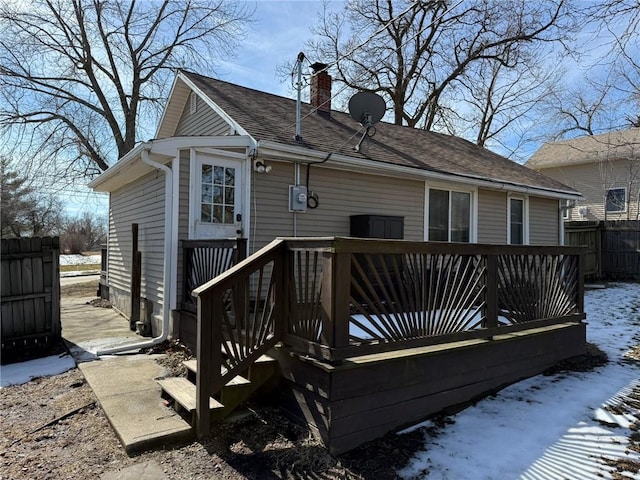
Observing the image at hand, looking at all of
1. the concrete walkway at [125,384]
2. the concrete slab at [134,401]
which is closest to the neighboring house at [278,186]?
the concrete walkway at [125,384]

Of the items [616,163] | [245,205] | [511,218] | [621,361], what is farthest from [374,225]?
[616,163]

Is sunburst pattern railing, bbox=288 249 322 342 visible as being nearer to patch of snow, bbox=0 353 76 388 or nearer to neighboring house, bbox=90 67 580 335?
neighboring house, bbox=90 67 580 335

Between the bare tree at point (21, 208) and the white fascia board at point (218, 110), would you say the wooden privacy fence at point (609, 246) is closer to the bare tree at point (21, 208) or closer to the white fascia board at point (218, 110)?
the white fascia board at point (218, 110)

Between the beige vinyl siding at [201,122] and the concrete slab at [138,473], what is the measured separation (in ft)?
16.9

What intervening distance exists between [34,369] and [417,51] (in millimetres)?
19225

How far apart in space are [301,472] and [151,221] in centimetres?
499

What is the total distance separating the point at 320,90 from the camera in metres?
9.41

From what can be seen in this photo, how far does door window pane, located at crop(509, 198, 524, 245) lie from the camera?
9578 mm

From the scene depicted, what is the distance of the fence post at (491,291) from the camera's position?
4.14 m

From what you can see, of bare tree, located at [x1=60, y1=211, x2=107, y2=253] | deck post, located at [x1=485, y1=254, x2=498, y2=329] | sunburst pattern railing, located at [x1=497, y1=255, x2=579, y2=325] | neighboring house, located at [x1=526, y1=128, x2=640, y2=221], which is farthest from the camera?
bare tree, located at [x1=60, y1=211, x2=107, y2=253]

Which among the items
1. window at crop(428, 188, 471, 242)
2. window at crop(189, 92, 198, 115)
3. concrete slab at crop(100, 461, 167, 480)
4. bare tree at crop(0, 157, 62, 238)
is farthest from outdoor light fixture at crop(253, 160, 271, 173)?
bare tree at crop(0, 157, 62, 238)

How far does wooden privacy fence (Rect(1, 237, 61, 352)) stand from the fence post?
18.0 feet

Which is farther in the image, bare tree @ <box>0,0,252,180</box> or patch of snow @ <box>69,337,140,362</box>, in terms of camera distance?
bare tree @ <box>0,0,252,180</box>

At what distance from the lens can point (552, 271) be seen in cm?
500
